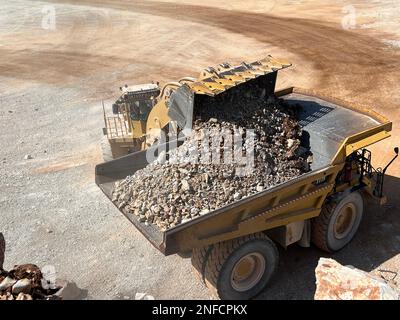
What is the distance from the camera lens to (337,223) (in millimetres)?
7746

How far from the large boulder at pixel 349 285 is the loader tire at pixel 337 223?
135 centimetres

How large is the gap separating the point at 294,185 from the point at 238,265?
140cm

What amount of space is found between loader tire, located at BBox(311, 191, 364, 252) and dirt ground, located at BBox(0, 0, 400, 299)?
9.5 inches

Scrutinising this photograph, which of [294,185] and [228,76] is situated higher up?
[228,76]

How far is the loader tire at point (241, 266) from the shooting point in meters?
6.36

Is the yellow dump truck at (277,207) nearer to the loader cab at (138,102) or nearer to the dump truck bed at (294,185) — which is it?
the dump truck bed at (294,185)

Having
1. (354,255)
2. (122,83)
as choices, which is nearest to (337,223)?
(354,255)

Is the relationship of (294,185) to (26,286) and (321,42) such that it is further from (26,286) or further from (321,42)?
(321,42)

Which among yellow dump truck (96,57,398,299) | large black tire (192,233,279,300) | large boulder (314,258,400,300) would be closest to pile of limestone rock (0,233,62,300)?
yellow dump truck (96,57,398,299)

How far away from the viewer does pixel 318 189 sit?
6863 mm

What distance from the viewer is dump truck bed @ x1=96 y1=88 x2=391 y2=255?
5.91 meters

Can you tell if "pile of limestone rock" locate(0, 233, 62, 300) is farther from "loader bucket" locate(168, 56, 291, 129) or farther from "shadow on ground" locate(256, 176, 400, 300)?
"loader bucket" locate(168, 56, 291, 129)

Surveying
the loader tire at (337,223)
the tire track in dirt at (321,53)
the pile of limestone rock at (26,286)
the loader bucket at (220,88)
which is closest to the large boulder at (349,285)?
the loader tire at (337,223)
